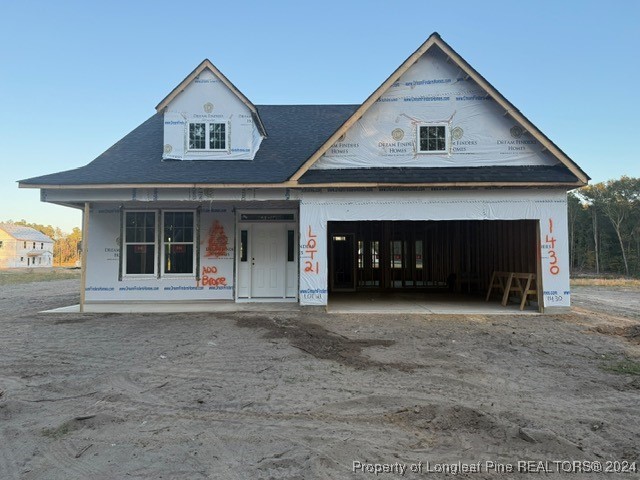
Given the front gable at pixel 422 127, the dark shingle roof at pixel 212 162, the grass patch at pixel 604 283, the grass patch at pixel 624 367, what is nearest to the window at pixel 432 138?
the front gable at pixel 422 127

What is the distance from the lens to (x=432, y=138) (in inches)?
429

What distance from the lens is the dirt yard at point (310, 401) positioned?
328cm

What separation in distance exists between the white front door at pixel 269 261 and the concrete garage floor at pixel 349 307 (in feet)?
1.68

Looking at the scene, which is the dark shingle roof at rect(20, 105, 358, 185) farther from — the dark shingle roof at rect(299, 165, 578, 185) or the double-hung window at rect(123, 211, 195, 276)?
the double-hung window at rect(123, 211, 195, 276)

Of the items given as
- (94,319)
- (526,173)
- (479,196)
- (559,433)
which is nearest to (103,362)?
(94,319)

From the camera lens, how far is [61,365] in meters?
6.06

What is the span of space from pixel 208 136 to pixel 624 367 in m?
11.5

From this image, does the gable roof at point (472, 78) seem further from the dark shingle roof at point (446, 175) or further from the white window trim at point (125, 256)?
the white window trim at point (125, 256)

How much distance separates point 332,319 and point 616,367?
5.55 meters

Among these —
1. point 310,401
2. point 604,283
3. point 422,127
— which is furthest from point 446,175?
point 604,283

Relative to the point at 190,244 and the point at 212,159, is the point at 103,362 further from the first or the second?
the point at 212,159

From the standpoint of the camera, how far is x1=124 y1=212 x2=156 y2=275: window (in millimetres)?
11953

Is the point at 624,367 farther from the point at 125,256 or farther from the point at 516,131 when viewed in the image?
the point at 125,256

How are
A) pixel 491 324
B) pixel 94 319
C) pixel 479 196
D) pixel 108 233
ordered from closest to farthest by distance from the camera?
pixel 491 324 → pixel 94 319 → pixel 479 196 → pixel 108 233
